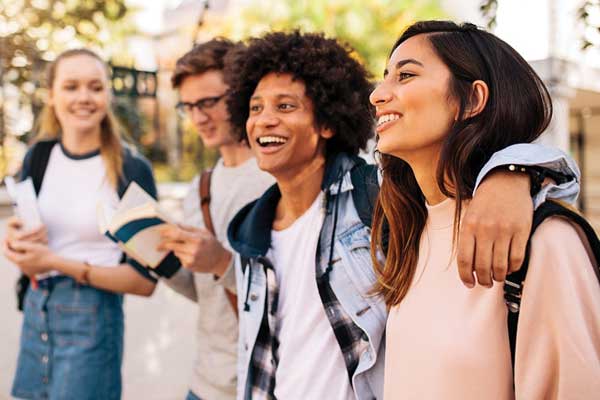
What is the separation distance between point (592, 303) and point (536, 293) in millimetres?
A: 93

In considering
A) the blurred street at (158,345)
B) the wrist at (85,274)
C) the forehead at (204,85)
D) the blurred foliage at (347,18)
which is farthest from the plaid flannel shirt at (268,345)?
the blurred foliage at (347,18)

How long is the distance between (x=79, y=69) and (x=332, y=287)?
1819 millimetres

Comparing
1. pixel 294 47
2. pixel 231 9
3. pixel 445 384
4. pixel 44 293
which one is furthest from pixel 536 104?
pixel 231 9

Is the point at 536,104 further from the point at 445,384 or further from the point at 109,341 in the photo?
the point at 109,341

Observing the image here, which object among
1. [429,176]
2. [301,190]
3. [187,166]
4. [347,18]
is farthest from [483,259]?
[347,18]

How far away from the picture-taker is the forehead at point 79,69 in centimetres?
305

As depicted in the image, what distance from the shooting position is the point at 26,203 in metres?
2.90

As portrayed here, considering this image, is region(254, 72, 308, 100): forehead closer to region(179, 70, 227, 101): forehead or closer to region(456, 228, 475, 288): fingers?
region(179, 70, 227, 101): forehead

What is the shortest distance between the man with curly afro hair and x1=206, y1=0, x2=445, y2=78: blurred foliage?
8672 millimetres

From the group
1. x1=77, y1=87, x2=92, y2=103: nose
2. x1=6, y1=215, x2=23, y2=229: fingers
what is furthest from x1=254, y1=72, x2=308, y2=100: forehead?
x1=6, y1=215, x2=23, y2=229: fingers

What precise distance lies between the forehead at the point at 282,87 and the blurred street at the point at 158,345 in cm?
348

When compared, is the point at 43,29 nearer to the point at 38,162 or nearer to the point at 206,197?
the point at 38,162

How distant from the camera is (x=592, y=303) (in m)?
1.11

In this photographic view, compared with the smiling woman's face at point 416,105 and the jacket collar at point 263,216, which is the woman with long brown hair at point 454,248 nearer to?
the smiling woman's face at point 416,105
